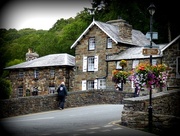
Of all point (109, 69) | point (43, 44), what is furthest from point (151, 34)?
point (43, 44)

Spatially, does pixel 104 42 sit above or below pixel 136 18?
below

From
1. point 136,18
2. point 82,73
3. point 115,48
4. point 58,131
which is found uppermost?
point 136,18

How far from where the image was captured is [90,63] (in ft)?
120

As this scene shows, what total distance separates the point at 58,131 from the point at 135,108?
333cm

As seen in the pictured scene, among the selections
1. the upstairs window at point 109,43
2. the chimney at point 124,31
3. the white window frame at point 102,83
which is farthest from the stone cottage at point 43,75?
the chimney at point 124,31

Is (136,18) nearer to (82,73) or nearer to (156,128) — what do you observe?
(82,73)

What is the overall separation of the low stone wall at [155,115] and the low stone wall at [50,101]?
6.28 metres

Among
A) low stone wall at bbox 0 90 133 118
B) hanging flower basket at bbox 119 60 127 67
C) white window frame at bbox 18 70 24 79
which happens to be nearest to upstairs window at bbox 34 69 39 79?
white window frame at bbox 18 70 24 79

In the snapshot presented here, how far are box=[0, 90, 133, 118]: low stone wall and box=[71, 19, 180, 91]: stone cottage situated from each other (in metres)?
7.88

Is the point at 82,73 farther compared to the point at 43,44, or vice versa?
the point at 43,44

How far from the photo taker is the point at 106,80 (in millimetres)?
34250

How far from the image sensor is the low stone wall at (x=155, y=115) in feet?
38.1

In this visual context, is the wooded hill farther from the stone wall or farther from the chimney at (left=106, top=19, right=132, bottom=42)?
the stone wall

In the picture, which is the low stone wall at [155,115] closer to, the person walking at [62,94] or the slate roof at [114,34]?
the person walking at [62,94]
